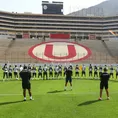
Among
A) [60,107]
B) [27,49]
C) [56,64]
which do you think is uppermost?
[27,49]

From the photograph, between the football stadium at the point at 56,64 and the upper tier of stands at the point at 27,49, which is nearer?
the football stadium at the point at 56,64

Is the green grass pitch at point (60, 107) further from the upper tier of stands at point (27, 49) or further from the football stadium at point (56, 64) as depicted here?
the upper tier of stands at point (27, 49)

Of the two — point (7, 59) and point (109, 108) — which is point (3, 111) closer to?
point (109, 108)

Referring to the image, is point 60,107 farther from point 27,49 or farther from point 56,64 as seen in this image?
point 27,49

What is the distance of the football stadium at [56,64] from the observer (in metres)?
14.2

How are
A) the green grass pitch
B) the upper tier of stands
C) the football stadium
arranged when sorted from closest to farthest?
the green grass pitch
the football stadium
the upper tier of stands

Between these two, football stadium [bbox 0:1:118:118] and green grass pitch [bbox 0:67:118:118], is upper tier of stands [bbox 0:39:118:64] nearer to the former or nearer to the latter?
football stadium [bbox 0:1:118:118]

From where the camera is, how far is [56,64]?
187ft

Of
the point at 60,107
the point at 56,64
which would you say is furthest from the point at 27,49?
the point at 60,107

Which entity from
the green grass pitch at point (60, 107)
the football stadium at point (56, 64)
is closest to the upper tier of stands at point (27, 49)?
the football stadium at point (56, 64)

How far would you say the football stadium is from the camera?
1425 centimetres

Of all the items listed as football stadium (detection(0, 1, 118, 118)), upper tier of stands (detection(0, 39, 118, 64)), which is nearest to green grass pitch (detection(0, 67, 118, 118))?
football stadium (detection(0, 1, 118, 118))

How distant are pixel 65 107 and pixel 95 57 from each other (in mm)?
60880

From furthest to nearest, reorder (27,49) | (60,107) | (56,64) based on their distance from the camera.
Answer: (27,49)
(56,64)
(60,107)
